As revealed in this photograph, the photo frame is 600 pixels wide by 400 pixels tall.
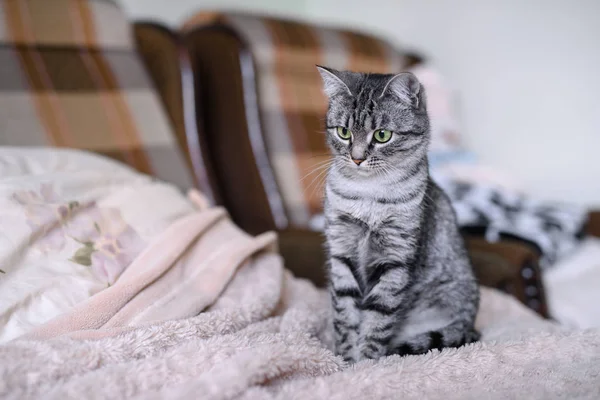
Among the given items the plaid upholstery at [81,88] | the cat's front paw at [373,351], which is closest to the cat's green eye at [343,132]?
the cat's front paw at [373,351]

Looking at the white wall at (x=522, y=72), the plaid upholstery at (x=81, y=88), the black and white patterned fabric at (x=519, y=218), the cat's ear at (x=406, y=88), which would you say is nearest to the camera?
the cat's ear at (x=406, y=88)

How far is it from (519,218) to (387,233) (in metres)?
1.11

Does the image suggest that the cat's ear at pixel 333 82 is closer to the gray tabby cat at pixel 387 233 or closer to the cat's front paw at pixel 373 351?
the gray tabby cat at pixel 387 233

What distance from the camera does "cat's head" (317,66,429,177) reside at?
3.44 feet

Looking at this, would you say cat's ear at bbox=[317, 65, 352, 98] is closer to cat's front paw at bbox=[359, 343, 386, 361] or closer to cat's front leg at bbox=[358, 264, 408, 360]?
cat's front leg at bbox=[358, 264, 408, 360]

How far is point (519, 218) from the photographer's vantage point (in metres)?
1.94

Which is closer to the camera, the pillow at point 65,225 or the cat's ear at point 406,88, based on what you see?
the pillow at point 65,225

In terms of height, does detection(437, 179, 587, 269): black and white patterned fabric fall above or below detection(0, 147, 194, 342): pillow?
below

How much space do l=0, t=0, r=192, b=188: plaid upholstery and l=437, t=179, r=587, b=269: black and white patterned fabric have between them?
1.05m

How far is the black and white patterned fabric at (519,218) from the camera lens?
69.8 inches

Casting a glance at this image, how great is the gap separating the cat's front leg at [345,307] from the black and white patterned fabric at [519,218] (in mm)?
761

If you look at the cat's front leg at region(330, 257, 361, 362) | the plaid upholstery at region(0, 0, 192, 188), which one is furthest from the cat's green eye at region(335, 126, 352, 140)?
the plaid upholstery at region(0, 0, 192, 188)

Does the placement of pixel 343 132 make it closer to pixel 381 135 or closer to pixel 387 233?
pixel 381 135

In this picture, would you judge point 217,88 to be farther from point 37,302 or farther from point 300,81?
point 37,302
